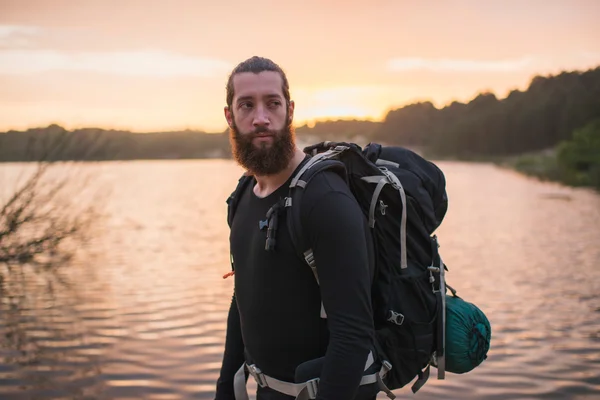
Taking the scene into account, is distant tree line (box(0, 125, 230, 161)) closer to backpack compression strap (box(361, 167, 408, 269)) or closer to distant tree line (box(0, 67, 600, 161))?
backpack compression strap (box(361, 167, 408, 269))

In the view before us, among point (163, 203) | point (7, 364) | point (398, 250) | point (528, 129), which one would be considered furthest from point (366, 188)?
point (528, 129)

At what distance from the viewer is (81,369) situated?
615 centimetres

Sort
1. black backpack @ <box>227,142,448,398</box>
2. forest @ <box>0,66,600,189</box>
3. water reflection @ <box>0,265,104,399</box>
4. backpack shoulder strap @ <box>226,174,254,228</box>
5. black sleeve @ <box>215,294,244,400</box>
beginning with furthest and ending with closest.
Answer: forest @ <box>0,66,600,189</box>
water reflection @ <box>0,265,104,399</box>
black sleeve @ <box>215,294,244,400</box>
backpack shoulder strap @ <box>226,174,254,228</box>
black backpack @ <box>227,142,448,398</box>

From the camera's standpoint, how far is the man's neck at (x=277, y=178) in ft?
7.59

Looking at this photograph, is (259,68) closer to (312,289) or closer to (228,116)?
(228,116)

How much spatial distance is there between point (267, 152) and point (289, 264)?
15.4 inches

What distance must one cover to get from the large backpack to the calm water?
3.38 meters

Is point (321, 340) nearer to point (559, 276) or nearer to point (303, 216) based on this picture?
point (303, 216)

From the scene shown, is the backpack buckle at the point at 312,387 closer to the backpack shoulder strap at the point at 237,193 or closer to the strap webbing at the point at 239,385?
the strap webbing at the point at 239,385

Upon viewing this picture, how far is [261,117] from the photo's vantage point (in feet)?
7.57

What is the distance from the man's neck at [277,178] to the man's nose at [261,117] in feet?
0.50

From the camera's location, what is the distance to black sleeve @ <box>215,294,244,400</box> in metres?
2.75

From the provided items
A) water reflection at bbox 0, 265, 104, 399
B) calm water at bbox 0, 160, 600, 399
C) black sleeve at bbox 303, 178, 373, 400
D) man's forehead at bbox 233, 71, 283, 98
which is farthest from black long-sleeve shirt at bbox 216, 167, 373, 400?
water reflection at bbox 0, 265, 104, 399

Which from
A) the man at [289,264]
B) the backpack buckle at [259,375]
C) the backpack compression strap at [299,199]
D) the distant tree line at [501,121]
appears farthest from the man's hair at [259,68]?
the distant tree line at [501,121]
